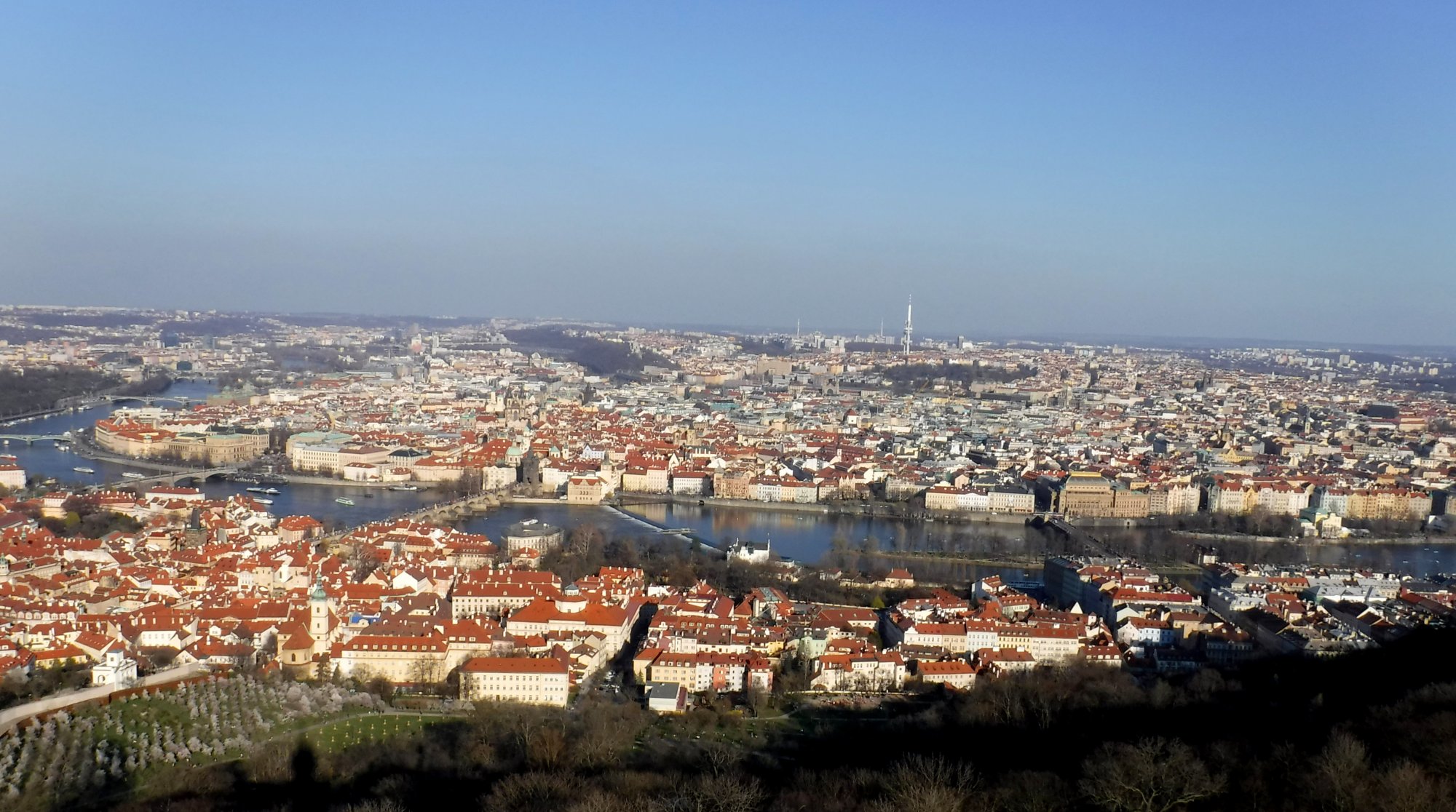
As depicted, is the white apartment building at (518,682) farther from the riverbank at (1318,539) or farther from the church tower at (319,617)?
the riverbank at (1318,539)

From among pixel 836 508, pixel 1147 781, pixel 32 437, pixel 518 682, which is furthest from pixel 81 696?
pixel 32 437

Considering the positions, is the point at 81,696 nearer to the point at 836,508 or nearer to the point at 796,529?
the point at 796,529

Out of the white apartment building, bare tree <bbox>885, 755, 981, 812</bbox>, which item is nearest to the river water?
the white apartment building

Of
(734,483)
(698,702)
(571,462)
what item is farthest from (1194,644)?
(571,462)

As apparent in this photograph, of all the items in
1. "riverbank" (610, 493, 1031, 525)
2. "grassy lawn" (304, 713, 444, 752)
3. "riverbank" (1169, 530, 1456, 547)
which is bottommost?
"riverbank" (610, 493, 1031, 525)

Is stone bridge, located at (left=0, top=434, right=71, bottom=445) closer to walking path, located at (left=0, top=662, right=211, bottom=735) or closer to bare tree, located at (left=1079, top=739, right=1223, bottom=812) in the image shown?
walking path, located at (left=0, top=662, right=211, bottom=735)
